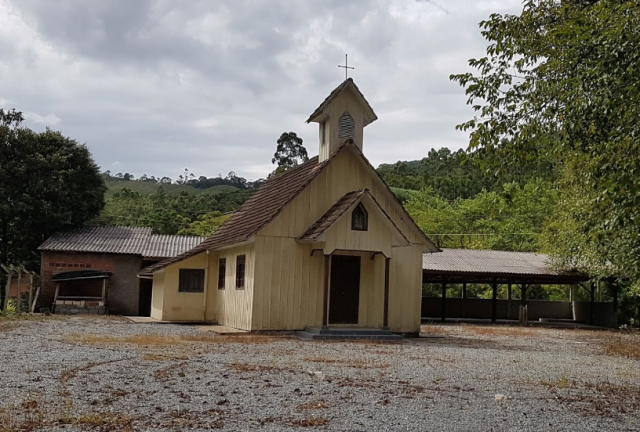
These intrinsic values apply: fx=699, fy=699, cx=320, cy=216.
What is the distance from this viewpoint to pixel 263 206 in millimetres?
20969

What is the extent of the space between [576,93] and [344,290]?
10.5 metres

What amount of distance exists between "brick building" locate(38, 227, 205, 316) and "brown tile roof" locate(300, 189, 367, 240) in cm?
1215

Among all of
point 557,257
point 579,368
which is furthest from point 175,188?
point 579,368

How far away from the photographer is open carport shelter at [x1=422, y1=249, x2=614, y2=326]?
96.3 ft

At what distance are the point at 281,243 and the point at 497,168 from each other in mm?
9094

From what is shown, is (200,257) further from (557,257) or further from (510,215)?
(510,215)

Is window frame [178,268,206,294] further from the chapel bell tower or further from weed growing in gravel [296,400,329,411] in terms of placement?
A: weed growing in gravel [296,400,329,411]

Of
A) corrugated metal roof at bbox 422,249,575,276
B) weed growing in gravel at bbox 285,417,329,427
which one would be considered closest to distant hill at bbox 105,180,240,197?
corrugated metal roof at bbox 422,249,575,276

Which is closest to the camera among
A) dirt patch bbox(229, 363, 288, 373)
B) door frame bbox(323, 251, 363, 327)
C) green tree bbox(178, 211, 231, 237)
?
dirt patch bbox(229, 363, 288, 373)

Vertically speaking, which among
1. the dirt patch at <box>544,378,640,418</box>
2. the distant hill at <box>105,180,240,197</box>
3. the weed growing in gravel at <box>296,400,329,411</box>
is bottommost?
the weed growing in gravel at <box>296,400,329,411</box>

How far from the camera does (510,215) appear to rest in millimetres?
51000

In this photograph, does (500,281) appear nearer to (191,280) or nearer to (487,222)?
(191,280)

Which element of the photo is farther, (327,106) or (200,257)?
(200,257)

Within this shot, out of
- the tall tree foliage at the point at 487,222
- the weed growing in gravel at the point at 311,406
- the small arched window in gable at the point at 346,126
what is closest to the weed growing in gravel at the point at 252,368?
the weed growing in gravel at the point at 311,406
